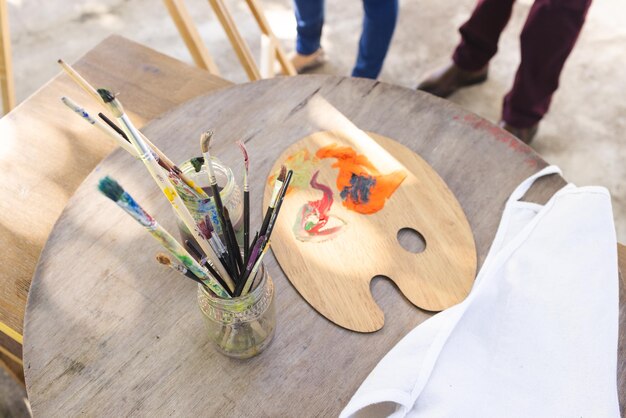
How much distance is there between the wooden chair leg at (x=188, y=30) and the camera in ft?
4.33

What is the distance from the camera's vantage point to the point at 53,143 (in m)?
1.21

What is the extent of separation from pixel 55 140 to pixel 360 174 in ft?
2.29

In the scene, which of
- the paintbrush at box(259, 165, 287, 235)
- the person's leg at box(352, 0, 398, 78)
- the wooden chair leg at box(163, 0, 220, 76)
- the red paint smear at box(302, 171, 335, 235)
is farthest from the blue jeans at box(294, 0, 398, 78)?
the paintbrush at box(259, 165, 287, 235)

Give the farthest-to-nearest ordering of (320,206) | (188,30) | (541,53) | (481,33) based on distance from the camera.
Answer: (481,33) → (541,53) → (188,30) → (320,206)

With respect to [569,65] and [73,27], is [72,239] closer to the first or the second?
[73,27]

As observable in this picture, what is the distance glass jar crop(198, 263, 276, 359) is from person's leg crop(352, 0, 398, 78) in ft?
3.95

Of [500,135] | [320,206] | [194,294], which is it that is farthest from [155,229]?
[500,135]

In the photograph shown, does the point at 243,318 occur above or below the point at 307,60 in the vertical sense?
above

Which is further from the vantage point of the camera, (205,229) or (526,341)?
(526,341)

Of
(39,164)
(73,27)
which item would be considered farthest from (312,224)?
(73,27)

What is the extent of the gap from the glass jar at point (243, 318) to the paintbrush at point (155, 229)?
24 mm

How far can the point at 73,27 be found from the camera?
2309mm

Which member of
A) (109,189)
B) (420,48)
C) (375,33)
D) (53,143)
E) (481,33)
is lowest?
(420,48)

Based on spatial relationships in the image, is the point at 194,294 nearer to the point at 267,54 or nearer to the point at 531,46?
the point at 267,54
